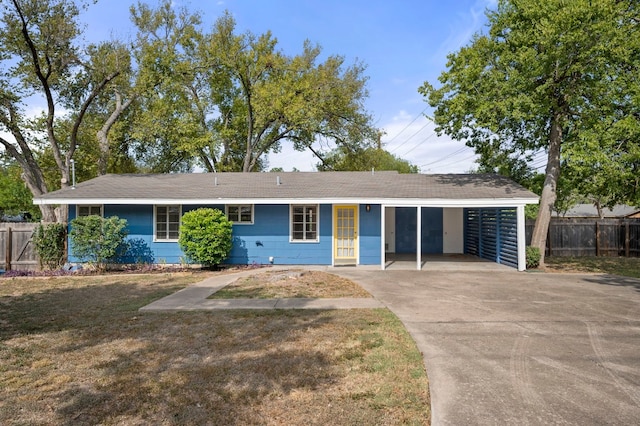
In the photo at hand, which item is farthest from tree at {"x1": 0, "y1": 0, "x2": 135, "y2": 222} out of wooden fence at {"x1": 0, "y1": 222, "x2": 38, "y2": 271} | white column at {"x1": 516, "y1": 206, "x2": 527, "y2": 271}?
white column at {"x1": 516, "y1": 206, "x2": 527, "y2": 271}

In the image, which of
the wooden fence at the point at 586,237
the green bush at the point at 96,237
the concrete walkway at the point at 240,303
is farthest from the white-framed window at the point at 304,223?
the wooden fence at the point at 586,237

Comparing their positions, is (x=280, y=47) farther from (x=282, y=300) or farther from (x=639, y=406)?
(x=639, y=406)

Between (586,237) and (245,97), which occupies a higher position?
(245,97)

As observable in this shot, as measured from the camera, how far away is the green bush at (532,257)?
1277cm

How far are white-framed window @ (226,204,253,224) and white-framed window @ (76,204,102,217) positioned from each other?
464 centimetres

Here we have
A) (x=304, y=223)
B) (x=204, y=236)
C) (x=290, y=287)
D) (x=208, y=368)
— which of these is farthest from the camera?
(x=304, y=223)

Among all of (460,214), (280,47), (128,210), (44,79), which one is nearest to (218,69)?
(280,47)

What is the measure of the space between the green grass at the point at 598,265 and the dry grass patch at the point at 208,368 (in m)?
9.76

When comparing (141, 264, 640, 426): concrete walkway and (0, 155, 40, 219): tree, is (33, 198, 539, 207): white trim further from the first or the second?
(0, 155, 40, 219): tree

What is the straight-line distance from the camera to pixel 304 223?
1357cm

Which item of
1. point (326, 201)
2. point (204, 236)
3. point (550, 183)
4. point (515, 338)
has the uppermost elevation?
point (550, 183)

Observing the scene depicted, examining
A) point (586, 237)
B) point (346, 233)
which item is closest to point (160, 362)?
point (346, 233)

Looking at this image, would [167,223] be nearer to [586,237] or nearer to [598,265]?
[598,265]

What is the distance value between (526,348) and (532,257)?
877 centimetres
